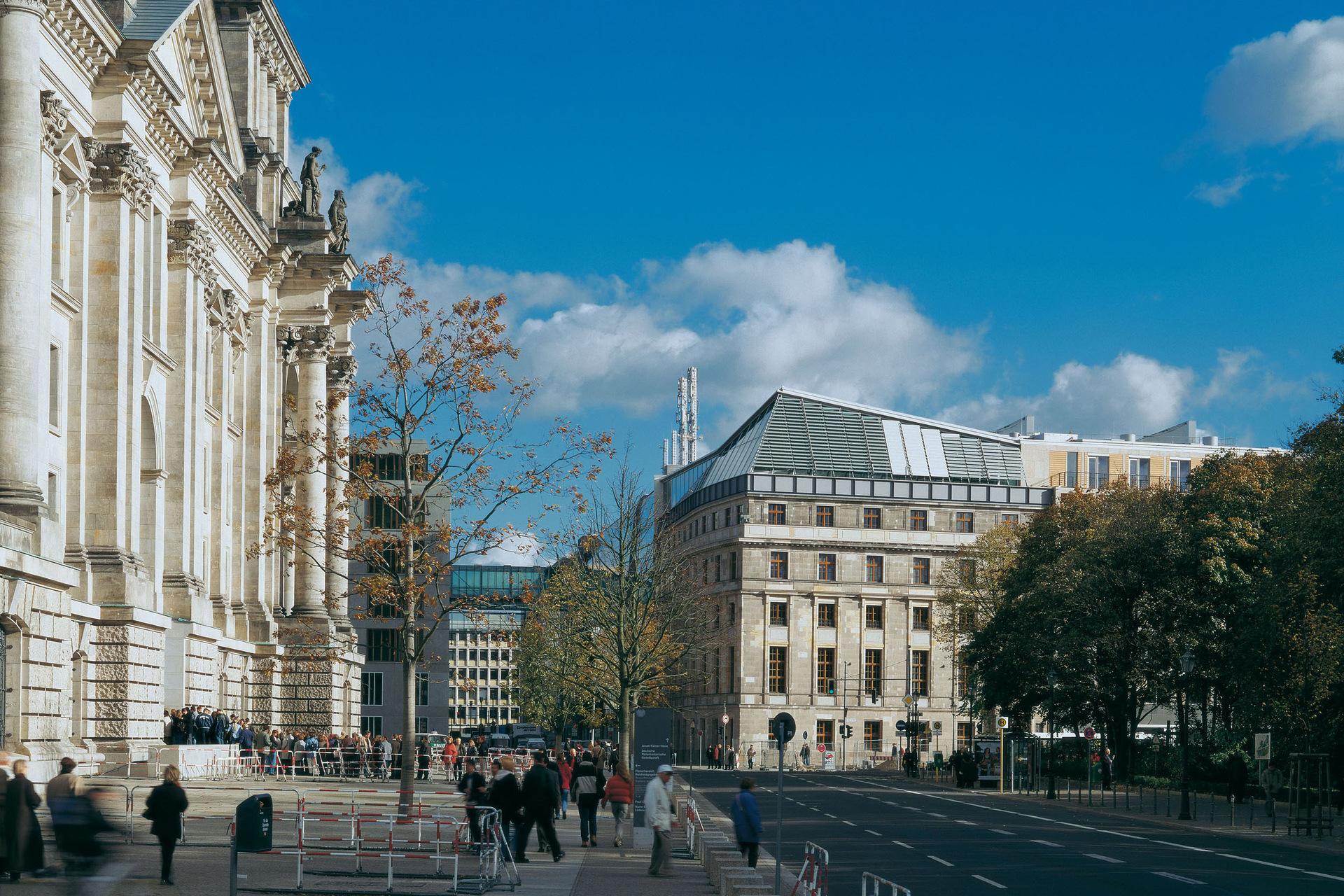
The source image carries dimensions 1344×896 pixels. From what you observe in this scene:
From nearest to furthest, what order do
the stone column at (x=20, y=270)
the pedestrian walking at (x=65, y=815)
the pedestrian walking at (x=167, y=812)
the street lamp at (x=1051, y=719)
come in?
the pedestrian walking at (x=65, y=815), the pedestrian walking at (x=167, y=812), the stone column at (x=20, y=270), the street lamp at (x=1051, y=719)

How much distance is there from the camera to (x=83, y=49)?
39.2 m

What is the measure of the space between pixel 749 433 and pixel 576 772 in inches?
3924

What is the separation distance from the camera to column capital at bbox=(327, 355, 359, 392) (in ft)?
221

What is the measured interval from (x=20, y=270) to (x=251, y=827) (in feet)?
74.0

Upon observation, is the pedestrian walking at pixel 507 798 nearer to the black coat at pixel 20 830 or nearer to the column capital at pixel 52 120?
the black coat at pixel 20 830

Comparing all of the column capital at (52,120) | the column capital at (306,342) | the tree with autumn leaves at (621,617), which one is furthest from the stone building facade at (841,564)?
the column capital at (52,120)

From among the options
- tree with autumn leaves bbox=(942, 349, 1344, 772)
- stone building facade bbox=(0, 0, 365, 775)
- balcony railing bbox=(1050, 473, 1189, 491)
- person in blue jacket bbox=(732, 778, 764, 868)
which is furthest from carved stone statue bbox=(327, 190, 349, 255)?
balcony railing bbox=(1050, 473, 1189, 491)

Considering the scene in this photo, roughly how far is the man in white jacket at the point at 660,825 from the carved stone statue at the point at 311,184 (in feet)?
147

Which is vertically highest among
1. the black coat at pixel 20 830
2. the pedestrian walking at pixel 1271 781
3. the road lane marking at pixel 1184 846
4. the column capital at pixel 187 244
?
the column capital at pixel 187 244

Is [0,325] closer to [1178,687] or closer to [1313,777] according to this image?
[1178,687]

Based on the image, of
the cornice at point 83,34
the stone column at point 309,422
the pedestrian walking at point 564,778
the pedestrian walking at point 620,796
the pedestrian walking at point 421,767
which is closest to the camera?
the pedestrian walking at point 620,796

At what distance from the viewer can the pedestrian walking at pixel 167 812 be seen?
18031mm

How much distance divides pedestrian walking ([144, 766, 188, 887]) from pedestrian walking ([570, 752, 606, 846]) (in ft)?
43.4

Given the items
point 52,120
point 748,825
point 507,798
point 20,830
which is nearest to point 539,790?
point 507,798
